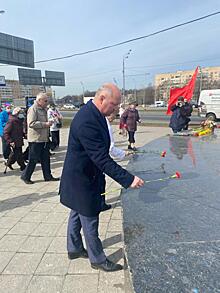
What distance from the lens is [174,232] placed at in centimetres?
192

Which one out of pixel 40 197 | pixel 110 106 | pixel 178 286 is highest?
pixel 110 106

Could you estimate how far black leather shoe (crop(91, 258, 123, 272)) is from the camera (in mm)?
2336

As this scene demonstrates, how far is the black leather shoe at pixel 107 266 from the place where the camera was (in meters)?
2.34

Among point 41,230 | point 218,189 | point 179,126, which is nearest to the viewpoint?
point 218,189

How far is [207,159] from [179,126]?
3751mm

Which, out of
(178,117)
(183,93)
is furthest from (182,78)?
(178,117)

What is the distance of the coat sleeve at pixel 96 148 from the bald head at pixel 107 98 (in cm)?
19

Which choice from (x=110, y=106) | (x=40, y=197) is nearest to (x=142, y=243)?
(x=110, y=106)

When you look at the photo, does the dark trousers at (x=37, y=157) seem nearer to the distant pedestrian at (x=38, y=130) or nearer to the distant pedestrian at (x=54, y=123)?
the distant pedestrian at (x=38, y=130)

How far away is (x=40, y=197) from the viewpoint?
4.28m

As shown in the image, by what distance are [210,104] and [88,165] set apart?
17.8 meters

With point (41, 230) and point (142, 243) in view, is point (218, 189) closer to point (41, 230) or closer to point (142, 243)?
point (142, 243)

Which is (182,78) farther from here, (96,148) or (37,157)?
(96,148)

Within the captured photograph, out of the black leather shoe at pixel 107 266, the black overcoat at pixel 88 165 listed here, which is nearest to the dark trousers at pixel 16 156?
the black overcoat at pixel 88 165
